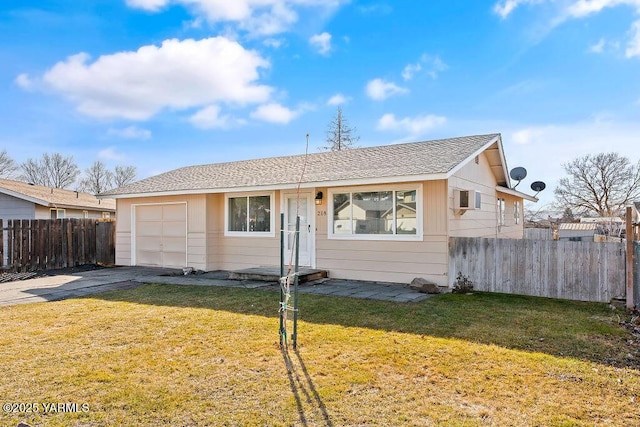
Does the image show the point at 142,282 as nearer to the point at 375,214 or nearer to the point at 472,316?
the point at 375,214

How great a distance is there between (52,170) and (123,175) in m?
6.14

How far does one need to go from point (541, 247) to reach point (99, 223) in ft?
42.7

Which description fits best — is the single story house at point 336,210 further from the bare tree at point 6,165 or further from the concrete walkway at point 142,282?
the bare tree at point 6,165

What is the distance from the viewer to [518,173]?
488 inches

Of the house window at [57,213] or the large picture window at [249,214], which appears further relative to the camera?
the house window at [57,213]

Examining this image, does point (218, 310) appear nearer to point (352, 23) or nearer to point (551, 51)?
point (352, 23)

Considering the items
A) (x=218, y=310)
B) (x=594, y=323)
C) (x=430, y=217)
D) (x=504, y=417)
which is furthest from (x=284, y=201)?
(x=504, y=417)

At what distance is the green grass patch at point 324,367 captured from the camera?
9.76 ft

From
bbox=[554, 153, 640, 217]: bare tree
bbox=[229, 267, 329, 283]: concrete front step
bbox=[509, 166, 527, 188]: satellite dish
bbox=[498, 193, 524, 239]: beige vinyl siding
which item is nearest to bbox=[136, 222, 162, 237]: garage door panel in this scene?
bbox=[229, 267, 329, 283]: concrete front step

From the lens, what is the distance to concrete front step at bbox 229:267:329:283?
918 cm

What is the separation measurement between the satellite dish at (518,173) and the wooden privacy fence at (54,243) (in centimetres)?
1303

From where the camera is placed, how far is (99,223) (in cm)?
1370

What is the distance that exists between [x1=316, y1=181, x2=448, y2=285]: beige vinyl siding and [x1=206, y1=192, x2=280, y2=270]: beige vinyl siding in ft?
4.69

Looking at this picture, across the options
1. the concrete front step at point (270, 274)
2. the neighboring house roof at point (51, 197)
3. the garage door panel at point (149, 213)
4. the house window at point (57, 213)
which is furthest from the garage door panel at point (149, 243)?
the house window at point (57, 213)
